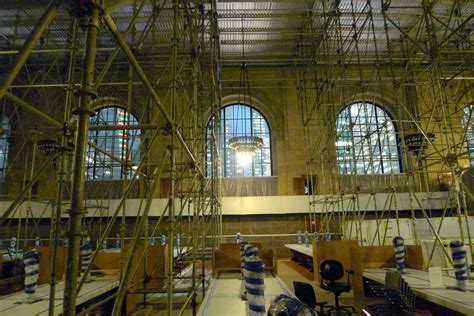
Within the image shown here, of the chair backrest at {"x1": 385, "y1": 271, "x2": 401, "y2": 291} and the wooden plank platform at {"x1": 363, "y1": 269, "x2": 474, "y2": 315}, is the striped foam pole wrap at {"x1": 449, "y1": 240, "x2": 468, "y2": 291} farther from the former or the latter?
the chair backrest at {"x1": 385, "y1": 271, "x2": 401, "y2": 291}

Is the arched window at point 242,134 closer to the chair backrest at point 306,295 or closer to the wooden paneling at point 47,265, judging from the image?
the wooden paneling at point 47,265

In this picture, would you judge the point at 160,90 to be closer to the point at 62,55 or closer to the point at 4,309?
the point at 62,55

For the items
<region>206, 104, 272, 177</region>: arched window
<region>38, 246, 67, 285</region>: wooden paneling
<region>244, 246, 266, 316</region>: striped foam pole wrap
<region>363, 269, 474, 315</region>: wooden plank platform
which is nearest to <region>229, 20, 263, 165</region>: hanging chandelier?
<region>206, 104, 272, 177</region>: arched window

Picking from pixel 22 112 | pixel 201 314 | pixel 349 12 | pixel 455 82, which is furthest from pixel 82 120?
pixel 455 82

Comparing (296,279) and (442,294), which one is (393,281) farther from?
(296,279)

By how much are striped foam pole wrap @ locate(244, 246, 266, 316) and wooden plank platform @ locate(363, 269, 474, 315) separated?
242cm

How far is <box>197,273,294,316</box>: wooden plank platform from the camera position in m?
3.30

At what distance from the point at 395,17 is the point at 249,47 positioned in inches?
207

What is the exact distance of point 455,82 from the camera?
12898 millimetres

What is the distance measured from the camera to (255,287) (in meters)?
2.05

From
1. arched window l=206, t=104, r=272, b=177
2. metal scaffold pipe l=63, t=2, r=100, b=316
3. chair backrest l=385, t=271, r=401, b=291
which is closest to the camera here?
metal scaffold pipe l=63, t=2, r=100, b=316

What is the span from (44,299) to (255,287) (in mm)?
3379

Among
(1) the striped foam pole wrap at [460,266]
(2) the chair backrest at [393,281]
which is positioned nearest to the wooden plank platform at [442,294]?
(1) the striped foam pole wrap at [460,266]

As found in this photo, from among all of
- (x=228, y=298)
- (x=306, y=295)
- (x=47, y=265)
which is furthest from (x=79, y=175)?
(x=47, y=265)
